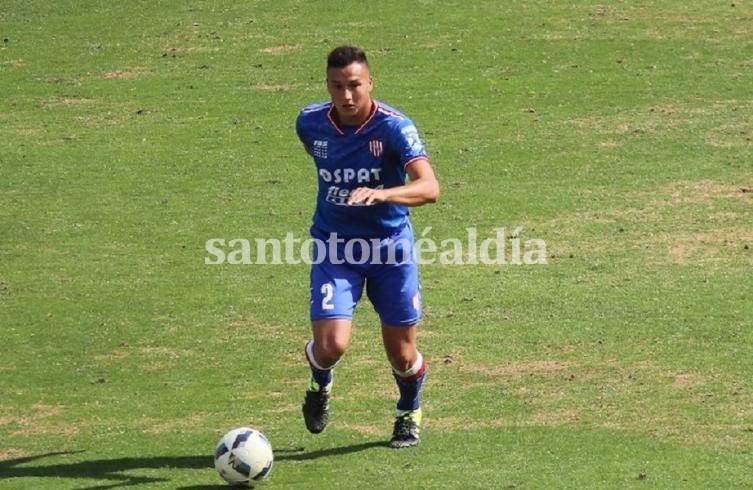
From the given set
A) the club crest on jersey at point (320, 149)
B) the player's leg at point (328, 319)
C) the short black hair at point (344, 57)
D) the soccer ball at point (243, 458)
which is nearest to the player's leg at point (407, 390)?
the player's leg at point (328, 319)

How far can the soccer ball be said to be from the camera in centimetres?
1045

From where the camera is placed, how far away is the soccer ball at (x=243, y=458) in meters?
10.5

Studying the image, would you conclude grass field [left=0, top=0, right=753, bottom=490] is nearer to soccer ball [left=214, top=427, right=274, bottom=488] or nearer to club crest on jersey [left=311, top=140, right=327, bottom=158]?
soccer ball [left=214, top=427, right=274, bottom=488]

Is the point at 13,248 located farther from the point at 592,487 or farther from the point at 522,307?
the point at 592,487

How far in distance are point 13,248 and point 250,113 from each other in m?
5.41

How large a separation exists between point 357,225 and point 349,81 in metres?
1.06

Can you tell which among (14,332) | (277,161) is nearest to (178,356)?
(14,332)

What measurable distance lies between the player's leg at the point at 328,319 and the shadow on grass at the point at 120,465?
348 millimetres

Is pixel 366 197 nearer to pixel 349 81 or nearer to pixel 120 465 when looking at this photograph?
pixel 349 81

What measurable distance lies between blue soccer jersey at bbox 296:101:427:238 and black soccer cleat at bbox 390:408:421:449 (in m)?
1.41

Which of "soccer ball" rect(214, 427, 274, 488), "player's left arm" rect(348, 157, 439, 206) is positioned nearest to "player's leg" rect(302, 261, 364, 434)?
"player's left arm" rect(348, 157, 439, 206)

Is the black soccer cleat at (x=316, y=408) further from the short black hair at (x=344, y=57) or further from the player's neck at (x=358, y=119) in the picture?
the short black hair at (x=344, y=57)

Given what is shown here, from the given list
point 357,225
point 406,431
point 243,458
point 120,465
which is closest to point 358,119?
point 357,225

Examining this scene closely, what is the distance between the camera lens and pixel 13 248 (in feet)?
57.8
